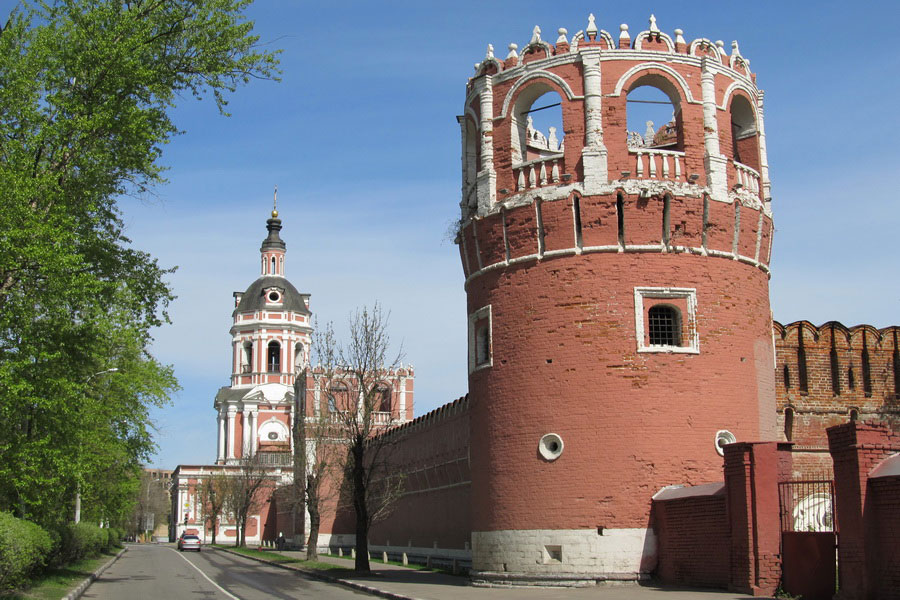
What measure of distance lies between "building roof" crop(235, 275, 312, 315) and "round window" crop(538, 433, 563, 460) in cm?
7137

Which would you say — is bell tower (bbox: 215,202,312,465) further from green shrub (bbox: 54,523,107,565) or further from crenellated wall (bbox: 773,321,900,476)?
crenellated wall (bbox: 773,321,900,476)

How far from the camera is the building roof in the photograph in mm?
91000

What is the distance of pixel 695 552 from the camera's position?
63.7 ft

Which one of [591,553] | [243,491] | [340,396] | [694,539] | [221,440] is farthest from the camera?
[221,440]

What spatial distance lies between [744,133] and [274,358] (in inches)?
2847

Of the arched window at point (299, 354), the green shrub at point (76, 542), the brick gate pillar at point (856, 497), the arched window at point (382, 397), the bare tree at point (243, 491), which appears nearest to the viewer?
the brick gate pillar at point (856, 497)

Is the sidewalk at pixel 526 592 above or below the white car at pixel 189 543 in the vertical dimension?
above

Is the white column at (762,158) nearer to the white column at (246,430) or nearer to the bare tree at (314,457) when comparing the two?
the bare tree at (314,457)

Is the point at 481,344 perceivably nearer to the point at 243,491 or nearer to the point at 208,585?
the point at 208,585

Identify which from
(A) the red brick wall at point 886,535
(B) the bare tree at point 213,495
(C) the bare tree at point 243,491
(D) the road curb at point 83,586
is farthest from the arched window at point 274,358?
(A) the red brick wall at point 886,535

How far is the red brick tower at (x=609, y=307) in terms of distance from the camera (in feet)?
68.6

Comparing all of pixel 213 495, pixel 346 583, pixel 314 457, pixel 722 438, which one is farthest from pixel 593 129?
pixel 213 495

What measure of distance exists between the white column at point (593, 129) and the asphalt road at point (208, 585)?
10.9 m

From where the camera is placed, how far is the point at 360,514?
30.1 metres
